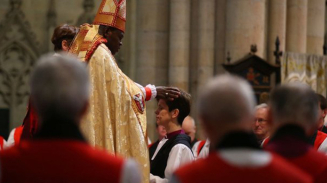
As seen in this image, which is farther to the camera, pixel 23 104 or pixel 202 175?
pixel 23 104

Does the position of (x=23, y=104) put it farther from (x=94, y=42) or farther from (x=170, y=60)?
(x=94, y=42)

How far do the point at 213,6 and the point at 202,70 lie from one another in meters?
1.10

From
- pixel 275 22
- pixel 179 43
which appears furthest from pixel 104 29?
pixel 275 22

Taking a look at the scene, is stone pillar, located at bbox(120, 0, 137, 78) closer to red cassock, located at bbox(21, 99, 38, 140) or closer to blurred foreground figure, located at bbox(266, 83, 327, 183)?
red cassock, located at bbox(21, 99, 38, 140)

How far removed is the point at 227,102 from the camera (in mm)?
2492

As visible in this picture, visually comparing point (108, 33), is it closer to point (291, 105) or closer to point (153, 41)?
point (291, 105)

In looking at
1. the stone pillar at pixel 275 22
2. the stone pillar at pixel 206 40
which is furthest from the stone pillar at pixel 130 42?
the stone pillar at pixel 275 22

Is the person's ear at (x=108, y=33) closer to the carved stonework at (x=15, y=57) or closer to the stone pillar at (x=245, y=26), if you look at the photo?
the stone pillar at (x=245, y=26)

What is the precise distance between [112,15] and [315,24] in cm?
822

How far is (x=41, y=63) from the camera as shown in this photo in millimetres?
2580

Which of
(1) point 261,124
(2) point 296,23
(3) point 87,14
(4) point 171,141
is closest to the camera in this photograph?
(4) point 171,141

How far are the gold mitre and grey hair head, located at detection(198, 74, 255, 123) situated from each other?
119 inches

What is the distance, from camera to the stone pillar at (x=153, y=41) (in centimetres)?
1224

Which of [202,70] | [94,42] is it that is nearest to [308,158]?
[94,42]
